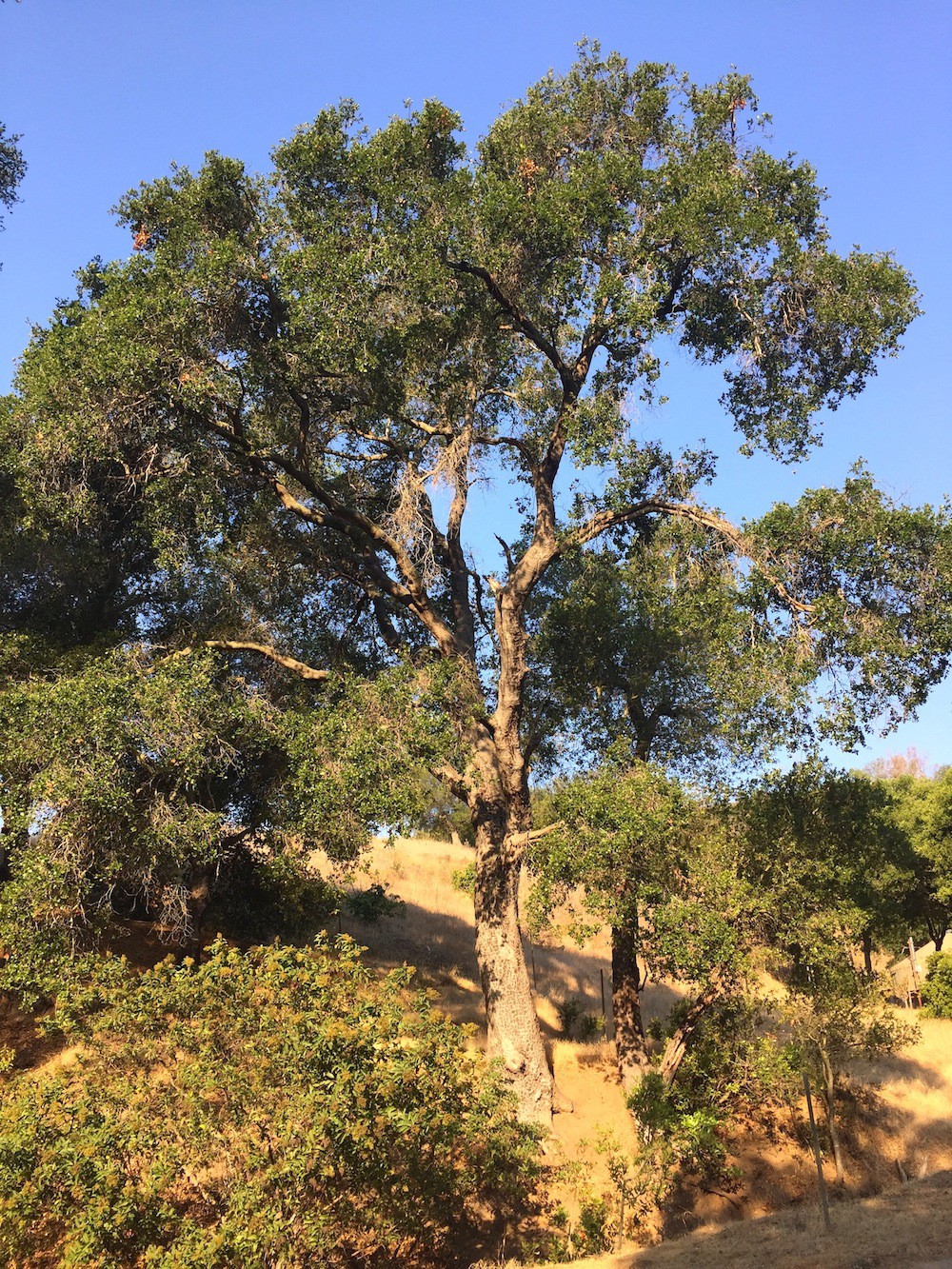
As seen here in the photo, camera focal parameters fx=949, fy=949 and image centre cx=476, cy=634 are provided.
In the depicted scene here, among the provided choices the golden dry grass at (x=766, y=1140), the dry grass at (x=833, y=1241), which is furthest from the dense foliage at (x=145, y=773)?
the dry grass at (x=833, y=1241)

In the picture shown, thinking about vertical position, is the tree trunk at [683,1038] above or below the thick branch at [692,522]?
below

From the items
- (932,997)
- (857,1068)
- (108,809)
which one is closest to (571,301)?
(108,809)

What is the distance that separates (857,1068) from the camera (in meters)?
22.6

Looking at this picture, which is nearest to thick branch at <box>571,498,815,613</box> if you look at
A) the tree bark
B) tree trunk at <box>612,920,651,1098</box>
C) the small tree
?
the tree bark

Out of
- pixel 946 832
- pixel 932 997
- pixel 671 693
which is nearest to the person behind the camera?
pixel 671 693

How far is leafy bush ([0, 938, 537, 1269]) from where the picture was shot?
30.8 ft

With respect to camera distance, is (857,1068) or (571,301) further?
(857,1068)

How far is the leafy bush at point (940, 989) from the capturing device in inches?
1191

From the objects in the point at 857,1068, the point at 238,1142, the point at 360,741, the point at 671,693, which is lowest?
the point at 857,1068

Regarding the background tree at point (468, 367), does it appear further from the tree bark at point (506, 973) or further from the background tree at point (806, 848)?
the background tree at point (806, 848)

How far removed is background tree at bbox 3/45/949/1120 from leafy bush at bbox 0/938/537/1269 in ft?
15.7

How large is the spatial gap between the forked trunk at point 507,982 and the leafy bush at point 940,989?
20424 mm

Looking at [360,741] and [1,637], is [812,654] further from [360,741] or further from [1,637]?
[1,637]

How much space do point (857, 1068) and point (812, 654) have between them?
13.3 metres
